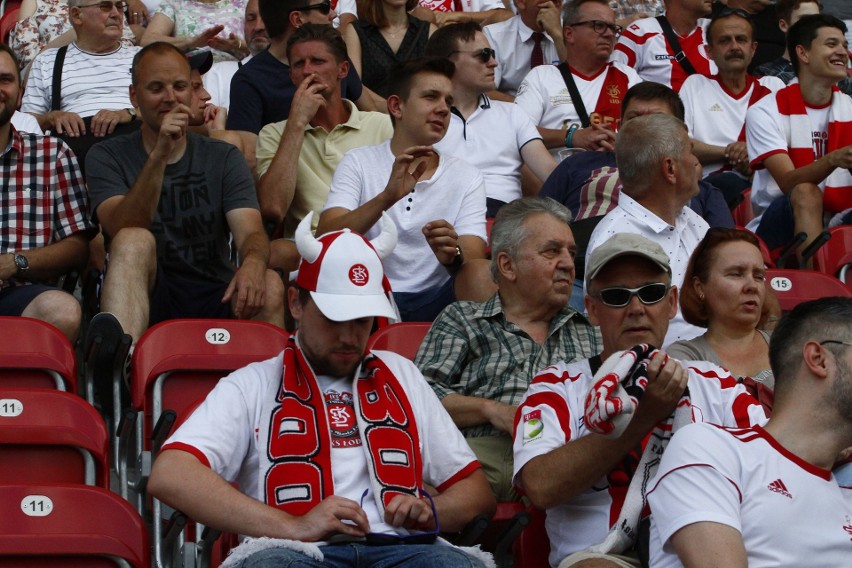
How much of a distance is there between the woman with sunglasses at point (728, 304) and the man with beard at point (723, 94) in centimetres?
305

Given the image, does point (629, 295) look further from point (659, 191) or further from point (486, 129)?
point (486, 129)

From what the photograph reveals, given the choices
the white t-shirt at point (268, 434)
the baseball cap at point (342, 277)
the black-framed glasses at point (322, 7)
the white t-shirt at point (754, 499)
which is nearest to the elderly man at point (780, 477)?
the white t-shirt at point (754, 499)

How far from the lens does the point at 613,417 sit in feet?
11.4

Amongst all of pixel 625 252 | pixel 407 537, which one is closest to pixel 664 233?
pixel 625 252

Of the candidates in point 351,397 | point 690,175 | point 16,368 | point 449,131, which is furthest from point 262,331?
point 449,131

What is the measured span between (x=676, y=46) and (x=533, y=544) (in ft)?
16.8

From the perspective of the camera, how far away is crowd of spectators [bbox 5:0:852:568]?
3.56 m

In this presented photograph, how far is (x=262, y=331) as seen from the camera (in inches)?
199

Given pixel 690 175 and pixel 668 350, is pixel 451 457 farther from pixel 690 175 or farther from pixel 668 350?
Result: pixel 690 175

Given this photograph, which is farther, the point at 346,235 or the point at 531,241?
the point at 531,241

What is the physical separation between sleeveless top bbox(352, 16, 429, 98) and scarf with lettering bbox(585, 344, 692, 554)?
4664mm

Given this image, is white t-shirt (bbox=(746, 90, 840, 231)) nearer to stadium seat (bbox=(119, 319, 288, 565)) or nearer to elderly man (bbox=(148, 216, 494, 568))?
stadium seat (bbox=(119, 319, 288, 565))

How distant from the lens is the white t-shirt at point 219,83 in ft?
25.2

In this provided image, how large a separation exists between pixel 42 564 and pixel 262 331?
1359 millimetres
